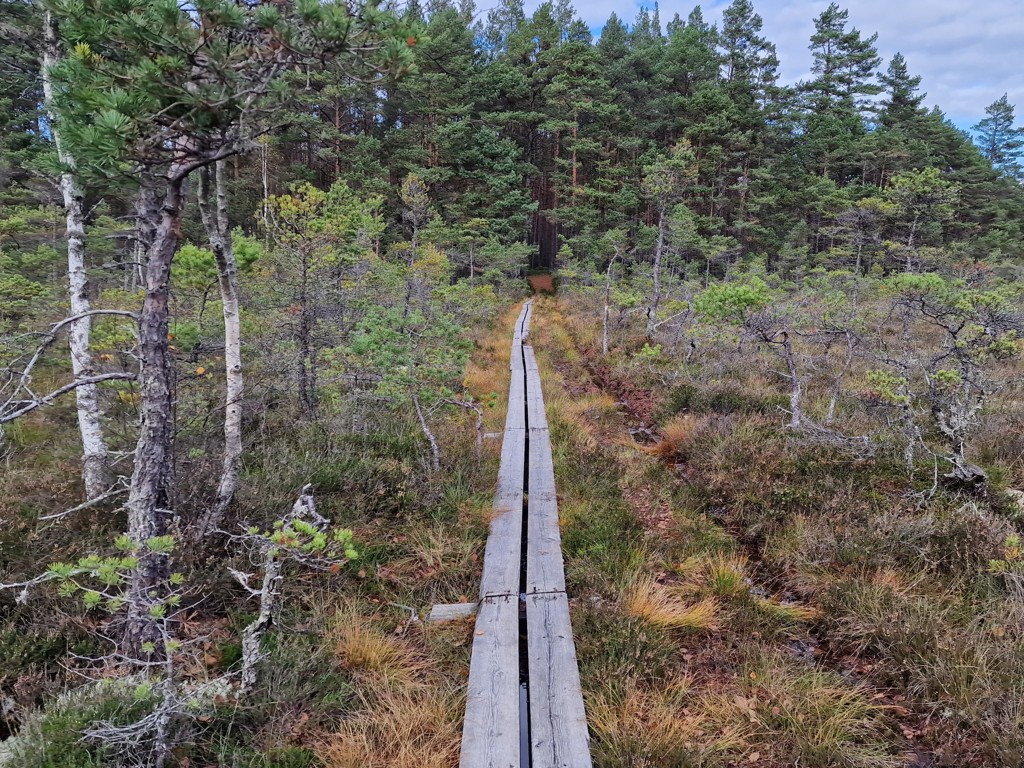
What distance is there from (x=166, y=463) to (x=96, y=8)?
250cm

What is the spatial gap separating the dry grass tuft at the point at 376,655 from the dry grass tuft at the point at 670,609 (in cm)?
190

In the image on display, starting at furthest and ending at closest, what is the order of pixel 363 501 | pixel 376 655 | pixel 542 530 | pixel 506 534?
1. pixel 363 501
2. pixel 542 530
3. pixel 506 534
4. pixel 376 655

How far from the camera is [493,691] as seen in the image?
338 centimetres

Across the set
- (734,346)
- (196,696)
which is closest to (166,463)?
(196,696)

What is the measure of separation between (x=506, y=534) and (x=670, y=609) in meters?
1.93

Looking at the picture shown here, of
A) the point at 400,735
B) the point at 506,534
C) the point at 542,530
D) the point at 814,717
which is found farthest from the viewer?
the point at 542,530

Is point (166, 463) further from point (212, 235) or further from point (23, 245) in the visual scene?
point (23, 245)

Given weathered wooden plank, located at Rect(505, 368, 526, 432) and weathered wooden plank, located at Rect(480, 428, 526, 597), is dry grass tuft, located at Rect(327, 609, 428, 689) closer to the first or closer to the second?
weathered wooden plank, located at Rect(480, 428, 526, 597)

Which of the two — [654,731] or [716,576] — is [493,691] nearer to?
[654,731]

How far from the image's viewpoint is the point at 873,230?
21.8 meters

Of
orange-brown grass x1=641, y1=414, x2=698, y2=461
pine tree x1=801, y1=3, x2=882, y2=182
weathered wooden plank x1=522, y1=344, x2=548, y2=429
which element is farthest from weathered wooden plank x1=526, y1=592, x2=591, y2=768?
pine tree x1=801, y1=3, x2=882, y2=182

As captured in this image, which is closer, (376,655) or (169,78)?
(169,78)

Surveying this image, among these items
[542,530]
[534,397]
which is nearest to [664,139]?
[534,397]

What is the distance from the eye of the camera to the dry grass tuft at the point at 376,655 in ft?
11.7
